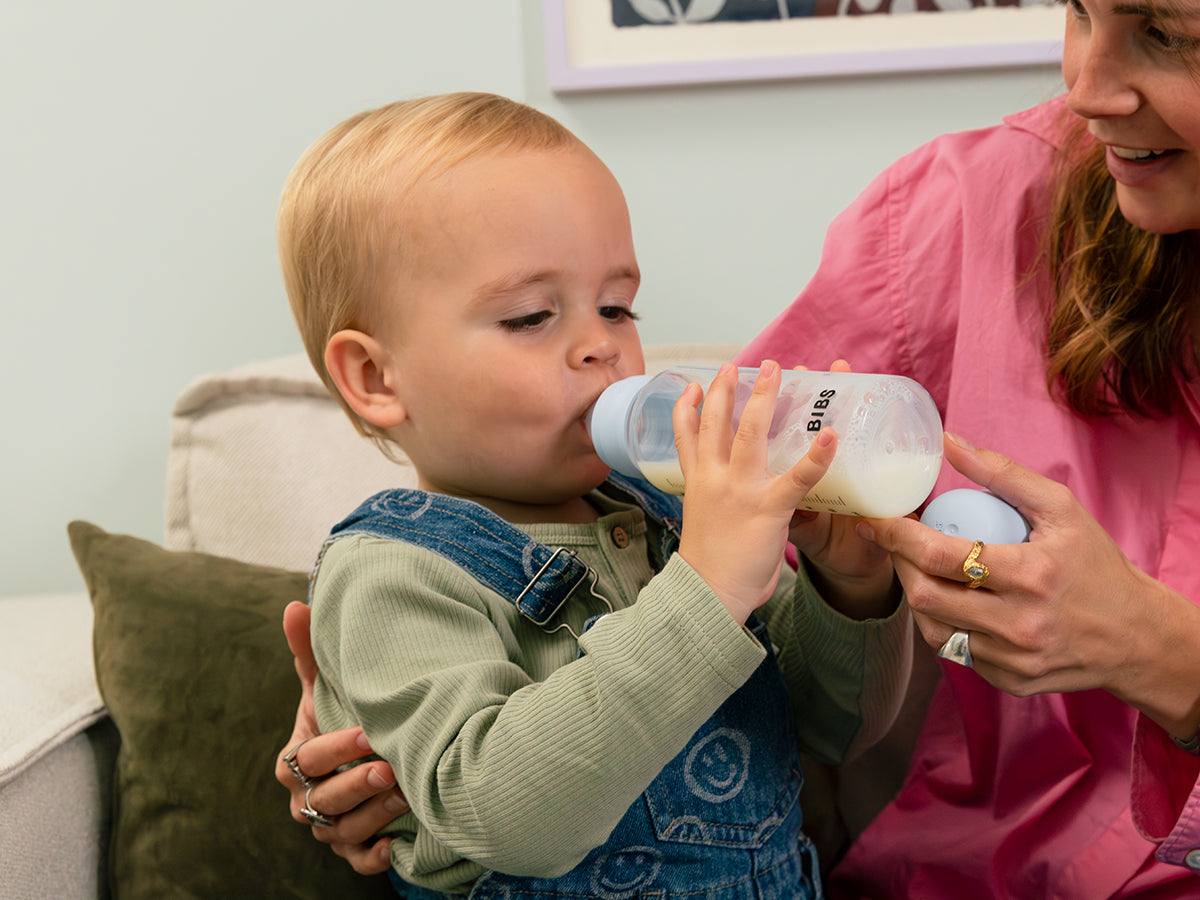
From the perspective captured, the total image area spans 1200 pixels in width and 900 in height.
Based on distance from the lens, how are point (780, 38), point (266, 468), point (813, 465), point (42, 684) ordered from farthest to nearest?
point (780, 38) → point (266, 468) → point (42, 684) → point (813, 465)

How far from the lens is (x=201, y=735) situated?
1.01m

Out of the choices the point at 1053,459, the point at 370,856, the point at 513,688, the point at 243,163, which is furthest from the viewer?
the point at 243,163

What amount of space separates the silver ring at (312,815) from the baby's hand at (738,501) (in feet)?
1.37

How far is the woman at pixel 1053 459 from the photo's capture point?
719mm

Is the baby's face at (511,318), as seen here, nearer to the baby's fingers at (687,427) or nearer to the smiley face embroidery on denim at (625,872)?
the baby's fingers at (687,427)

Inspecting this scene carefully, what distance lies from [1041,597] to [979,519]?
2.4 inches

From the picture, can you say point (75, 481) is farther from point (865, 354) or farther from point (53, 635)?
point (865, 354)

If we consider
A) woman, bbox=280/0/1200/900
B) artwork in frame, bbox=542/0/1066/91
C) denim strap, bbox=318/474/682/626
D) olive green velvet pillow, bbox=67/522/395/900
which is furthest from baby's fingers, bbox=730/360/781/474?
artwork in frame, bbox=542/0/1066/91

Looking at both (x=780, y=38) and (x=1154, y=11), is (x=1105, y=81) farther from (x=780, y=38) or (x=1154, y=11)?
(x=780, y=38)

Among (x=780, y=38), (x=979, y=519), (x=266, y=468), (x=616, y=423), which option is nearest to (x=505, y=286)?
(x=616, y=423)

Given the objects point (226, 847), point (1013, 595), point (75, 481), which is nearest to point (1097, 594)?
point (1013, 595)

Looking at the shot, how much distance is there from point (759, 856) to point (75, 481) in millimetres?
1306

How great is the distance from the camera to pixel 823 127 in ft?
5.11

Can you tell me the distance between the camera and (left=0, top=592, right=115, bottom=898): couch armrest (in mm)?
948
